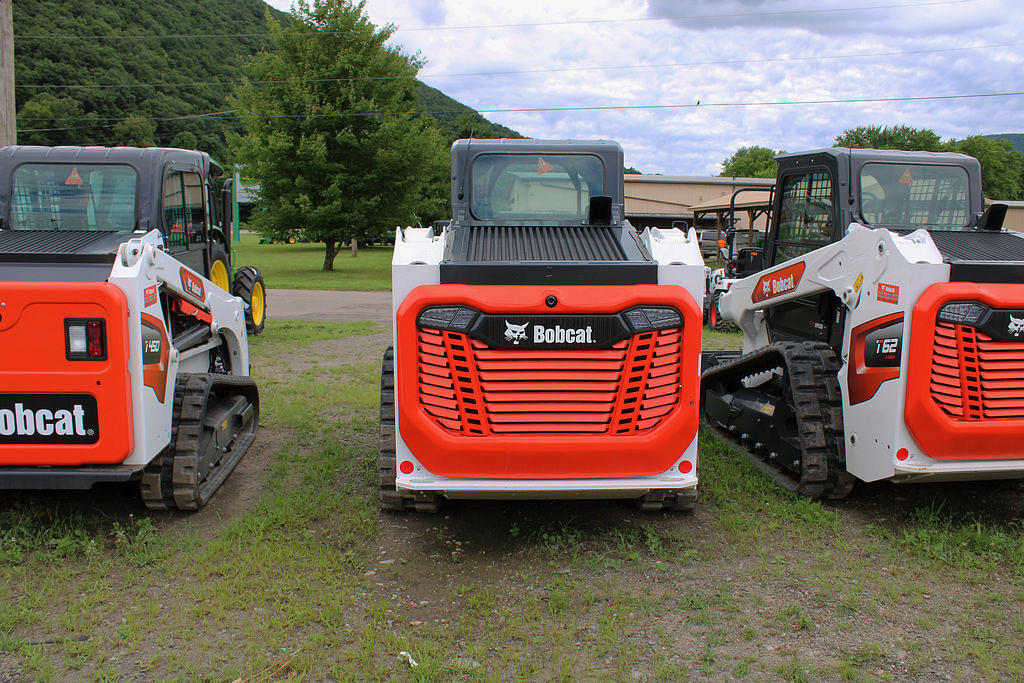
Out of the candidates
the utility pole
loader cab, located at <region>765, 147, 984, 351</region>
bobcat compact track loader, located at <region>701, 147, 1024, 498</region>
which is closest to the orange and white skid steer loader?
bobcat compact track loader, located at <region>701, 147, 1024, 498</region>

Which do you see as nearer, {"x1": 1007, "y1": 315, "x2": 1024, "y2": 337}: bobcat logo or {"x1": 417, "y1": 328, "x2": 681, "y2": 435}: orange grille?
{"x1": 417, "y1": 328, "x2": 681, "y2": 435}: orange grille

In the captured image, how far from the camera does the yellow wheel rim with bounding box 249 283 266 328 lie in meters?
11.9

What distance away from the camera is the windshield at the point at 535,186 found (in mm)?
5352

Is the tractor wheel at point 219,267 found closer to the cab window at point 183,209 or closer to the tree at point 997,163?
the cab window at point 183,209

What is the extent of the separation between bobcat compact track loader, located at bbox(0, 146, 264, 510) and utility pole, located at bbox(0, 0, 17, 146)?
4.16m

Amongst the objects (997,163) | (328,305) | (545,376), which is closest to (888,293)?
(545,376)

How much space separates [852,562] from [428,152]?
24.0 metres

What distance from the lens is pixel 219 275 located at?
761 cm

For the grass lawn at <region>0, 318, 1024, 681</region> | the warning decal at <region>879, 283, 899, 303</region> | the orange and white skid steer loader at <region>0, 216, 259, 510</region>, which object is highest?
the warning decal at <region>879, 283, 899, 303</region>

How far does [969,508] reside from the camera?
16.5 ft

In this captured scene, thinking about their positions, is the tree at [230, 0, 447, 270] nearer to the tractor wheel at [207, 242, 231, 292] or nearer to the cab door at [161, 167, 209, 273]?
the tractor wheel at [207, 242, 231, 292]

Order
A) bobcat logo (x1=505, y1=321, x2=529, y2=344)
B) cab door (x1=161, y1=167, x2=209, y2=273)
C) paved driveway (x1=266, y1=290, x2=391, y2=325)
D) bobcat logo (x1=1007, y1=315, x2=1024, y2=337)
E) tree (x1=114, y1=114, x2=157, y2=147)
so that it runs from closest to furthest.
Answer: bobcat logo (x1=505, y1=321, x2=529, y2=344) → bobcat logo (x1=1007, y1=315, x2=1024, y2=337) → cab door (x1=161, y1=167, x2=209, y2=273) → paved driveway (x1=266, y1=290, x2=391, y2=325) → tree (x1=114, y1=114, x2=157, y2=147)

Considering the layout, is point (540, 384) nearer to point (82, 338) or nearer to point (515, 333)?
point (515, 333)

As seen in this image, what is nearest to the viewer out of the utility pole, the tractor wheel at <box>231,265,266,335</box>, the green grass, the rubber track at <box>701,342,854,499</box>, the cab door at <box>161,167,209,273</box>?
the rubber track at <box>701,342,854,499</box>
